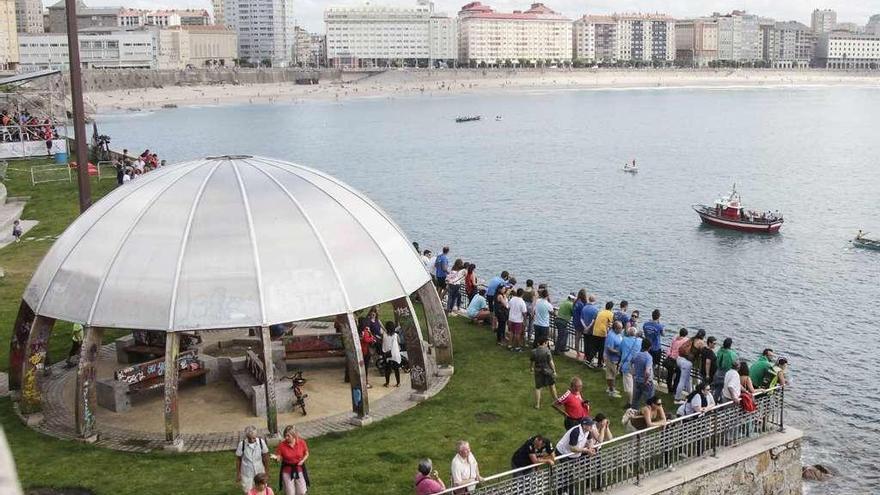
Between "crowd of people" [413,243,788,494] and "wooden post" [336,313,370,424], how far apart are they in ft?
10.7

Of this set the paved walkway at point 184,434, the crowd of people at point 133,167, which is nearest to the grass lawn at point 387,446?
the paved walkway at point 184,434

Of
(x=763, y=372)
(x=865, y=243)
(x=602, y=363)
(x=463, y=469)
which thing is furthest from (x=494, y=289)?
(x=865, y=243)

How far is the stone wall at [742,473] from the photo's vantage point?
Result: 44.8ft

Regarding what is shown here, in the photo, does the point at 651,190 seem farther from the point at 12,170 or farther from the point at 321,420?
the point at 321,420

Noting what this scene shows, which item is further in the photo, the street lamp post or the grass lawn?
the street lamp post

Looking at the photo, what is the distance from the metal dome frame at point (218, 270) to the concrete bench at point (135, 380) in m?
1.06

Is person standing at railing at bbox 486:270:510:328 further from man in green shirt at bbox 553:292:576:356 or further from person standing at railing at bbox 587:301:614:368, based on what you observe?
person standing at railing at bbox 587:301:614:368

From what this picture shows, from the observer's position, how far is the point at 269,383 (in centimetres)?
1516

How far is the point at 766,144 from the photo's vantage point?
117 m

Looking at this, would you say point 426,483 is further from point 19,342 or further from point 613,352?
point 19,342

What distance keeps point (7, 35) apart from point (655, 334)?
647 ft

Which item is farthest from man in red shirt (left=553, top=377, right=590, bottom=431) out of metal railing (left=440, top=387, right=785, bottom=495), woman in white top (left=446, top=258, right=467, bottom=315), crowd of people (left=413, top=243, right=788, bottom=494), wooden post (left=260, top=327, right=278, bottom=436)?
woman in white top (left=446, top=258, right=467, bottom=315)

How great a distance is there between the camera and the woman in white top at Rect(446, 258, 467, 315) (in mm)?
23922

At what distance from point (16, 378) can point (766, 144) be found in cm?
11314
